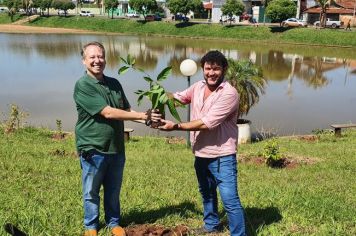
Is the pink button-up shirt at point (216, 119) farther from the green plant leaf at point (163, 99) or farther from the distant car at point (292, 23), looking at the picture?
the distant car at point (292, 23)

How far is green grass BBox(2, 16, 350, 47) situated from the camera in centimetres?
4689

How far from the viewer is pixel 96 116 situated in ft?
12.9

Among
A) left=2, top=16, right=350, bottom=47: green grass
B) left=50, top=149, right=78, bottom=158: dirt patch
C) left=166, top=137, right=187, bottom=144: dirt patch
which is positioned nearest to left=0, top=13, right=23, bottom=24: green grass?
left=2, top=16, right=350, bottom=47: green grass

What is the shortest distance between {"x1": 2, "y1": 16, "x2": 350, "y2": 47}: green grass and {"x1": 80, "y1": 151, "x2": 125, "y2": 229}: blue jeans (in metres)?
44.7

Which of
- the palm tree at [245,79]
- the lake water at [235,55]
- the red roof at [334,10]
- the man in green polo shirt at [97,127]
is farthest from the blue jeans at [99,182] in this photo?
the red roof at [334,10]

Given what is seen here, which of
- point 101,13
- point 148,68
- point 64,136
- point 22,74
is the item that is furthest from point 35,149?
point 101,13

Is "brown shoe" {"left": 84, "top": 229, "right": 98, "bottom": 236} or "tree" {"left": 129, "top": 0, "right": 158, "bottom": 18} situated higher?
"tree" {"left": 129, "top": 0, "right": 158, "bottom": 18}

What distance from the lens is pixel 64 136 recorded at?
473 inches

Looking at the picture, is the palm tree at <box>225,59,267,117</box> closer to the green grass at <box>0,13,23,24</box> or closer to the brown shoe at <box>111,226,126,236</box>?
the brown shoe at <box>111,226,126,236</box>

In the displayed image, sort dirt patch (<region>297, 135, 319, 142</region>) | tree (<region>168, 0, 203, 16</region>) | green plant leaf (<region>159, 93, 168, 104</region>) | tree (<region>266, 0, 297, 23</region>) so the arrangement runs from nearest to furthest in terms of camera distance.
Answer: green plant leaf (<region>159, 93, 168, 104</region>), dirt patch (<region>297, 135, 319, 142</region>), tree (<region>266, 0, 297, 23</region>), tree (<region>168, 0, 203, 16</region>)

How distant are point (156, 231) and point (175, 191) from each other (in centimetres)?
162

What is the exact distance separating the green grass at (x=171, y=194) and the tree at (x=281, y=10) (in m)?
44.9

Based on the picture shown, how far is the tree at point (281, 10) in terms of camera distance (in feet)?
169

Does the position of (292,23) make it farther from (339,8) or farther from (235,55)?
(235,55)
